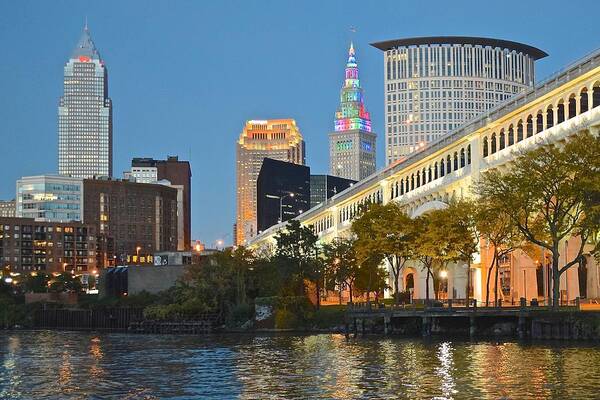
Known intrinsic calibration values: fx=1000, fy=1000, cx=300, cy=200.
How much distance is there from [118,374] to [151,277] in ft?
331

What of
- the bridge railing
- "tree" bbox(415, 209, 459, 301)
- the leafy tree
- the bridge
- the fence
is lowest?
the fence

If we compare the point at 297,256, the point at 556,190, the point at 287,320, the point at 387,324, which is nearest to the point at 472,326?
the point at 387,324

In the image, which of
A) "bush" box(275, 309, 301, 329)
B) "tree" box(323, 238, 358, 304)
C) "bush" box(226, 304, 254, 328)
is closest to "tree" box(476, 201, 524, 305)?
"bush" box(275, 309, 301, 329)

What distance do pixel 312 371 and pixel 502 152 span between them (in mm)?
50378

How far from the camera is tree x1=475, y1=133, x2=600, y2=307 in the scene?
3300 inches

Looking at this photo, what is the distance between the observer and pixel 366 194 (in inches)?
6811

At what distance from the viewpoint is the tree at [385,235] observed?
379ft

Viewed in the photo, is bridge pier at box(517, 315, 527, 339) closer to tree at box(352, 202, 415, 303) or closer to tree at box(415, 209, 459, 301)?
tree at box(415, 209, 459, 301)

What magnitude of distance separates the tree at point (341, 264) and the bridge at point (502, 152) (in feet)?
A: 34.7

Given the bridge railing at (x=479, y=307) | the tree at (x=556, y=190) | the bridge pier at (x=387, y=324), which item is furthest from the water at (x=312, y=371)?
the tree at (x=556, y=190)

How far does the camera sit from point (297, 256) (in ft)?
464

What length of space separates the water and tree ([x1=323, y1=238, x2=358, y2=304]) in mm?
36306

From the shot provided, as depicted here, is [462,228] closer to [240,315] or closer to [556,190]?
[556,190]

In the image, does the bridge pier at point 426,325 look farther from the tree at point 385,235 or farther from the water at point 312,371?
the tree at point 385,235
